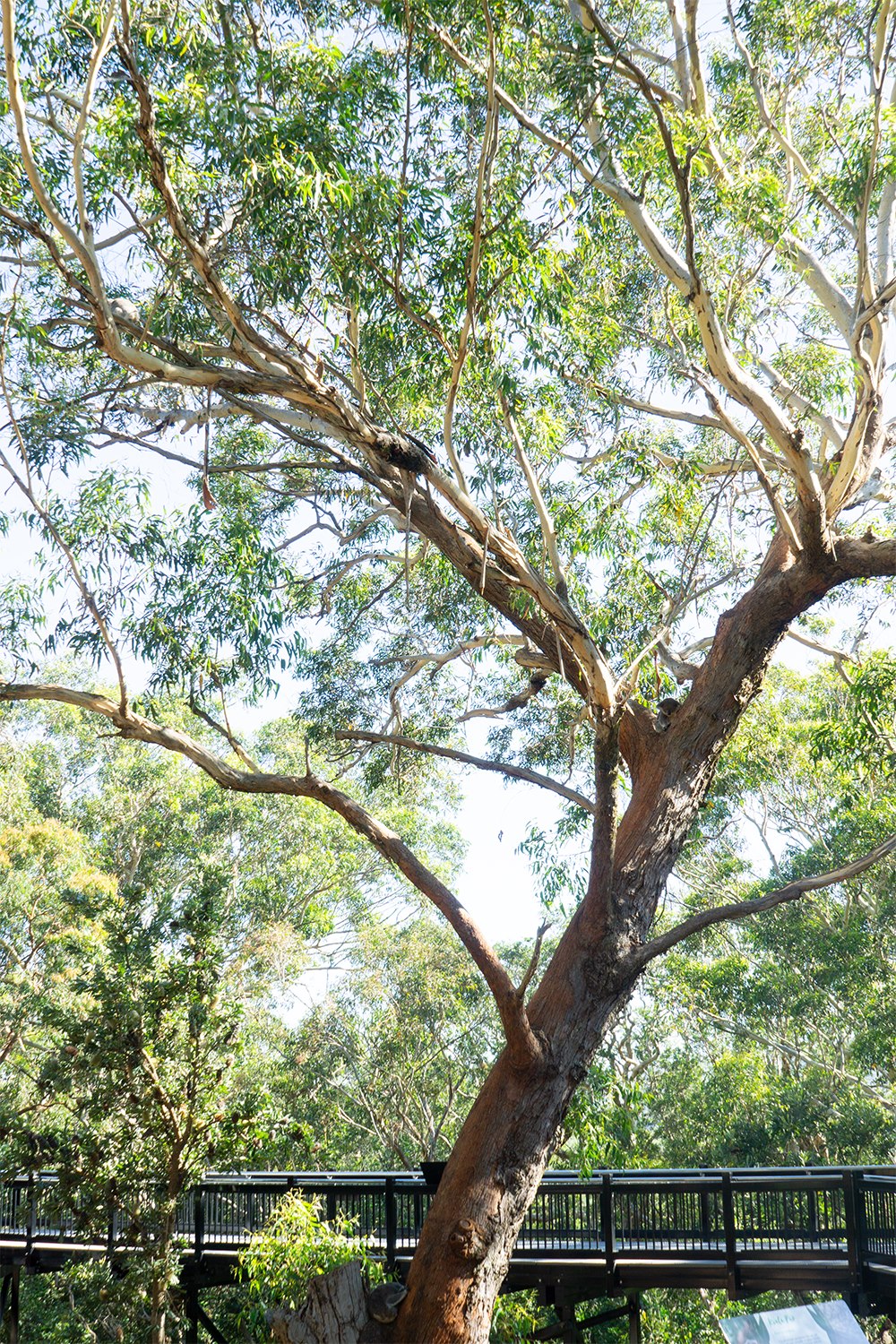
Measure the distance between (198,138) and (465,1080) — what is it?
15.7 meters

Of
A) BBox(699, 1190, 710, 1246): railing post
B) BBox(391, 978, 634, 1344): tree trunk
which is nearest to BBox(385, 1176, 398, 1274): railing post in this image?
BBox(699, 1190, 710, 1246): railing post

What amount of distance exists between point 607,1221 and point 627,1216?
0.26 meters

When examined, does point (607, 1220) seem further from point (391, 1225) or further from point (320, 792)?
point (320, 792)

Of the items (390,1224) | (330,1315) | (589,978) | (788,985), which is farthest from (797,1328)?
(788,985)

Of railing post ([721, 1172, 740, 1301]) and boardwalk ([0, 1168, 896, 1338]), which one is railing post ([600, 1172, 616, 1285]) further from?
railing post ([721, 1172, 740, 1301])

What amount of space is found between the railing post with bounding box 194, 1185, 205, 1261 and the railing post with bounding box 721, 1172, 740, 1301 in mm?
3673

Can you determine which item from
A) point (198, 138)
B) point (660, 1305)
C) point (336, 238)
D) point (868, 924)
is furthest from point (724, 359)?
point (660, 1305)

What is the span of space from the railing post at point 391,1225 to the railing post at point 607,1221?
1425mm

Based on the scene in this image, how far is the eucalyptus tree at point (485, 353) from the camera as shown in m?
5.38

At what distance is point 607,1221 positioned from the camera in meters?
7.64

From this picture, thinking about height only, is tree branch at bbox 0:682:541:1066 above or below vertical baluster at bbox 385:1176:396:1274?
above

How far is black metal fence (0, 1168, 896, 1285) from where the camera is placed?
723cm

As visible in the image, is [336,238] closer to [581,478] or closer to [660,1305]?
[581,478]

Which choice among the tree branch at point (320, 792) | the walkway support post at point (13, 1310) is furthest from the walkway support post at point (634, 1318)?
the walkway support post at point (13, 1310)
